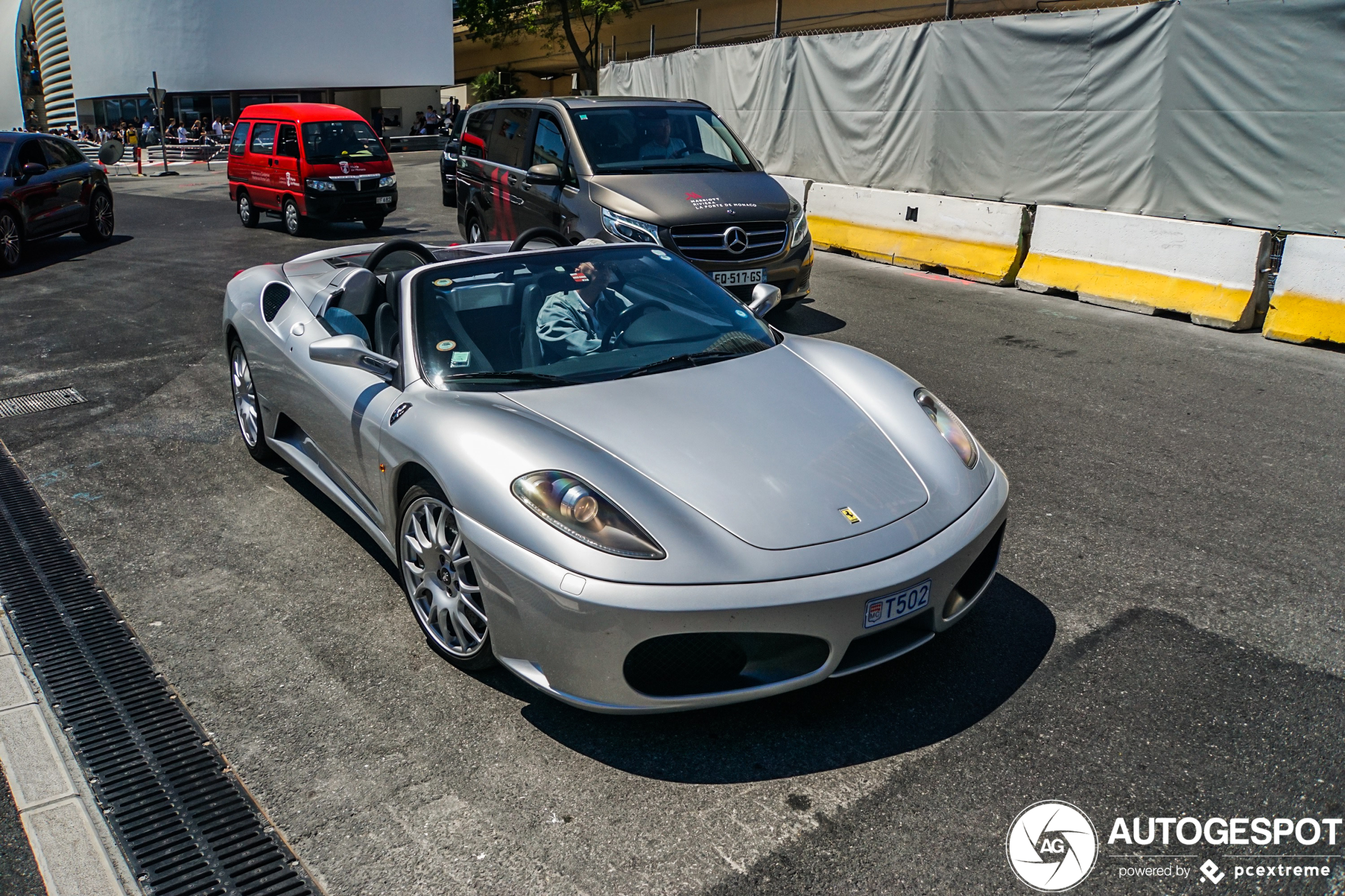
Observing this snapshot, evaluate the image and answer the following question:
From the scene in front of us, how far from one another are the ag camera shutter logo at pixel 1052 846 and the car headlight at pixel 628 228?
6.11 meters

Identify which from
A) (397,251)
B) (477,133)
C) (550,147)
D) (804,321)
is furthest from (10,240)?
(397,251)

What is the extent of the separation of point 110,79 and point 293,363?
56.5 m

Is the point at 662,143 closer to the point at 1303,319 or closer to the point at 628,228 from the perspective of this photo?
the point at 628,228

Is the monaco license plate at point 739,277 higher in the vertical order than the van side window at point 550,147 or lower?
lower

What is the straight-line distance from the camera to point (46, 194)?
47.2 ft

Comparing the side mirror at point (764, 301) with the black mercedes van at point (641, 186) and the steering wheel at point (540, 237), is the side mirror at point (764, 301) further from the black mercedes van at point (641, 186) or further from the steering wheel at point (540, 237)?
the black mercedes van at point (641, 186)

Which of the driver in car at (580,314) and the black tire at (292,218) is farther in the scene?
the black tire at (292,218)

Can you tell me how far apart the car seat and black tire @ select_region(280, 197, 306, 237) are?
44.3 feet

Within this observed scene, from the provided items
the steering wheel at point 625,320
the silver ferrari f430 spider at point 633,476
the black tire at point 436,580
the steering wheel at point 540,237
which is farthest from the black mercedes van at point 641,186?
the black tire at point 436,580

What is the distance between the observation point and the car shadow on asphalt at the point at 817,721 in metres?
3.27

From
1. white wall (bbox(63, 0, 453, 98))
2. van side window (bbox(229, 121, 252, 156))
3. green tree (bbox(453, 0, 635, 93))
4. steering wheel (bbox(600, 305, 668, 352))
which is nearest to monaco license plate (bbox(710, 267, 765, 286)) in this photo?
steering wheel (bbox(600, 305, 668, 352))

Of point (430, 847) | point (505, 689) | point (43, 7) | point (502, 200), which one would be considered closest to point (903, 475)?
point (505, 689)

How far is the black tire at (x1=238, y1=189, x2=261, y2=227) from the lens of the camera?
18094 mm

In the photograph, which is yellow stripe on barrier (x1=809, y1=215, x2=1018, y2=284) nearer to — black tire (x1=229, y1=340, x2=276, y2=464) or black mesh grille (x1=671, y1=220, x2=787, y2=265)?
black mesh grille (x1=671, y1=220, x2=787, y2=265)
